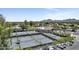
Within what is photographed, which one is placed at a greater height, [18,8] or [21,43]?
[18,8]
